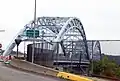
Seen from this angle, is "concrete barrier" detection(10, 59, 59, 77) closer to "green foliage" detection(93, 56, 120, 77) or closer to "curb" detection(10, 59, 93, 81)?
"curb" detection(10, 59, 93, 81)

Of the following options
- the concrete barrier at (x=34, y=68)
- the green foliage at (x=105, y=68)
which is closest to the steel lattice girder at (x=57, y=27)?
the concrete barrier at (x=34, y=68)

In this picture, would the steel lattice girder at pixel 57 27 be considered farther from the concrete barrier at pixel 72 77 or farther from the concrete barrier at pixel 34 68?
the concrete barrier at pixel 72 77

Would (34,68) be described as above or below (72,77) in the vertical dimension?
above

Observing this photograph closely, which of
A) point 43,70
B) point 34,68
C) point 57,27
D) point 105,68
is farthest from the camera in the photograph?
point 57,27

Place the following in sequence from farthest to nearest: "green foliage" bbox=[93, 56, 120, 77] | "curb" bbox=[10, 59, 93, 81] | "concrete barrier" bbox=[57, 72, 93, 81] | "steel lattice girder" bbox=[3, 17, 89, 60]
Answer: "steel lattice girder" bbox=[3, 17, 89, 60] → "green foliage" bbox=[93, 56, 120, 77] → "curb" bbox=[10, 59, 93, 81] → "concrete barrier" bbox=[57, 72, 93, 81]

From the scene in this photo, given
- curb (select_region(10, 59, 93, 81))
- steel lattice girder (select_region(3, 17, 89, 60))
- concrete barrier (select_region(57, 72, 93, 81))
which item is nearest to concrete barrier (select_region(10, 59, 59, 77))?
curb (select_region(10, 59, 93, 81))

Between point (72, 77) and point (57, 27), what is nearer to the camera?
point (72, 77)

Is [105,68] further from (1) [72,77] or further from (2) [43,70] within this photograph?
(1) [72,77]

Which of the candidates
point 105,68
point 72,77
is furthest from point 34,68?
point 72,77

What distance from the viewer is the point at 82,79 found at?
2012cm

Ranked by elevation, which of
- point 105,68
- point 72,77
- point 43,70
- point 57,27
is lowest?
point 72,77

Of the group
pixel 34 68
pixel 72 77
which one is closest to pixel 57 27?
pixel 34 68

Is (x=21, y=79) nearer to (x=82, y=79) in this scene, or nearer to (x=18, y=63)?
(x=82, y=79)

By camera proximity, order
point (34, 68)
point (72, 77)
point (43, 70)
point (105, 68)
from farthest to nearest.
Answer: point (34, 68) < point (43, 70) < point (105, 68) < point (72, 77)
